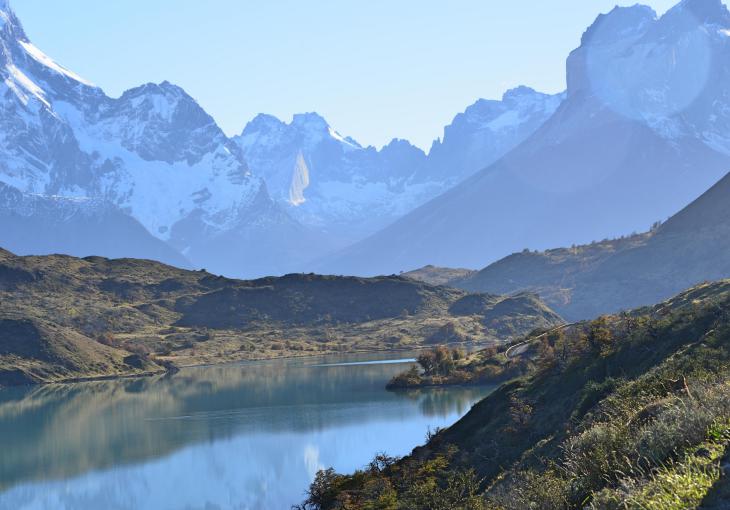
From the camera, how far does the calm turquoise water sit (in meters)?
73.8

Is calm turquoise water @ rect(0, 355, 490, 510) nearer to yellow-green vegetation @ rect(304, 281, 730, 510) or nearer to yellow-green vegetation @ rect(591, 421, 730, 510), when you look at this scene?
yellow-green vegetation @ rect(304, 281, 730, 510)

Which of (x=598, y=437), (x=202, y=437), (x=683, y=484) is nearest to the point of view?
(x=683, y=484)

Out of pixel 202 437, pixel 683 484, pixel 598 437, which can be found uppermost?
pixel 202 437

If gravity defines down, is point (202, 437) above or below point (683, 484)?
above

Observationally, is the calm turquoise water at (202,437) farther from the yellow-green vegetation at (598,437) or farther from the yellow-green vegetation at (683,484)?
the yellow-green vegetation at (683,484)

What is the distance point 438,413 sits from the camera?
9888 cm

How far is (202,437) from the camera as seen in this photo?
9675cm

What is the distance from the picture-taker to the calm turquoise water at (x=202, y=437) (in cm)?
7375

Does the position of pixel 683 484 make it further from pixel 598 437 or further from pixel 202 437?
pixel 202 437

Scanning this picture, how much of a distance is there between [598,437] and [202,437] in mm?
76560

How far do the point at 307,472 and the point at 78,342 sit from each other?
124m

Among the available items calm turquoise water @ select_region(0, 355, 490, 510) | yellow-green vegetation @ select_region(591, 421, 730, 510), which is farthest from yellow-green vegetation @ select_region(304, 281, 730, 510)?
calm turquoise water @ select_region(0, 355, 490, 510)

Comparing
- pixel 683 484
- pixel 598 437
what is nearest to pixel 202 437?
pixel 598 437

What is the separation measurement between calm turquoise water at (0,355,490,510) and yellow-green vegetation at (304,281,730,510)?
63.2 feet
